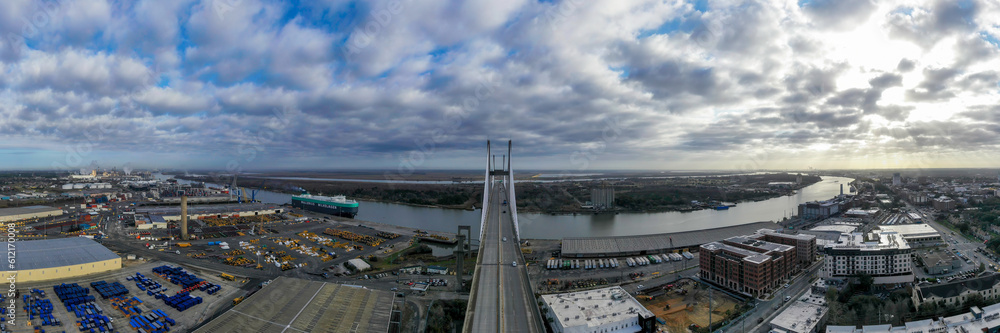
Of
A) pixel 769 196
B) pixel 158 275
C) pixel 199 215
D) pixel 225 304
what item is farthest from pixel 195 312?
pixel 769 196

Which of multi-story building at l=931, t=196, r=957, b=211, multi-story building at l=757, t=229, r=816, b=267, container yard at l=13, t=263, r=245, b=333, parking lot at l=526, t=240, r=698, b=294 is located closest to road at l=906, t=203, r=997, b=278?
multi-story building at l=757, t=229, r=816, b=267

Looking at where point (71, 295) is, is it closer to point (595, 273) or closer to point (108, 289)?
point (108, 289)

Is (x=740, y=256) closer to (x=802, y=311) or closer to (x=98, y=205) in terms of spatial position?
(x=802, y=311)

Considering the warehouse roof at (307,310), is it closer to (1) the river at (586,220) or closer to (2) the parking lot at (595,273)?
(2) the parking lot at (595,273)

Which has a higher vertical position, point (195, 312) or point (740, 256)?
point (740, 256)

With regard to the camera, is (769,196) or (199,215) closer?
(199,215)

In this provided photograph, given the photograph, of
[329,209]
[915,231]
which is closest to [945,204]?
[915,231]

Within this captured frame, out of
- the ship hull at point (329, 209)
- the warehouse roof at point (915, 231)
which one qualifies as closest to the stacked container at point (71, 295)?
the ship hull at point (329, 209)
